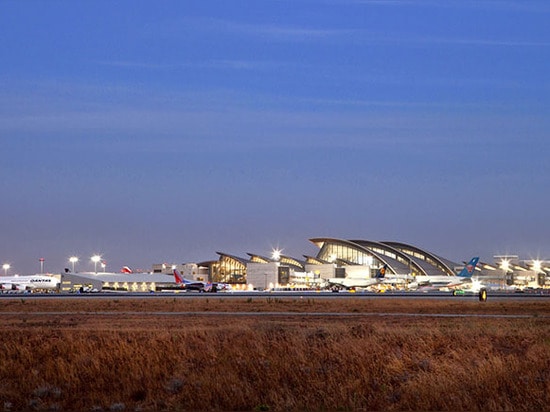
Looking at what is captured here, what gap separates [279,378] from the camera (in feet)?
66.1

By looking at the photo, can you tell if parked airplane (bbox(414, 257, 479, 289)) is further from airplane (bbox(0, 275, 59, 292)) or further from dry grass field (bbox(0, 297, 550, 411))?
dry grass field (bbox(0, 297, 550, 411))

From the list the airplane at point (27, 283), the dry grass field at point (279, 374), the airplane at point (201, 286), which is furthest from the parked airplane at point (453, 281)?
the dry grass field at point (279, 374)

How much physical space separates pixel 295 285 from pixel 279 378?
161 m

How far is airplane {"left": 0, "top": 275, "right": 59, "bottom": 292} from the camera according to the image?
502 feet

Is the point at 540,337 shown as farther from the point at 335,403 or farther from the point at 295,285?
the point at 295,285

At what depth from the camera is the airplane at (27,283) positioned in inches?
6019

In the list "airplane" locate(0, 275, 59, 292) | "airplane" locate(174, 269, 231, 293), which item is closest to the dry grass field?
"airplane" locate(174, 269, 231, 293)

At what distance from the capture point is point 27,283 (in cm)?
15375

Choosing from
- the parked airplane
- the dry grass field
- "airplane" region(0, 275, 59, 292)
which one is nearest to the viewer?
the dry grass field

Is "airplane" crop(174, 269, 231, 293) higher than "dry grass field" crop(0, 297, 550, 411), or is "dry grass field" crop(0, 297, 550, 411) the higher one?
"airplane" crop(174, 269, 231, 293)

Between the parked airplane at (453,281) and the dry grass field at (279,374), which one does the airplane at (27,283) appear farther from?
the dry grass field at (279,374)

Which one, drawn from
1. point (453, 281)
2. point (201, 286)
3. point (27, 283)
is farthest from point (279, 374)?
point (27, 283)

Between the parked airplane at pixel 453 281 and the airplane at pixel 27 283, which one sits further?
the airplane at pixel 27 283

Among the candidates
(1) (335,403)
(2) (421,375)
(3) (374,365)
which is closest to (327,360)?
(3) (374,365)
